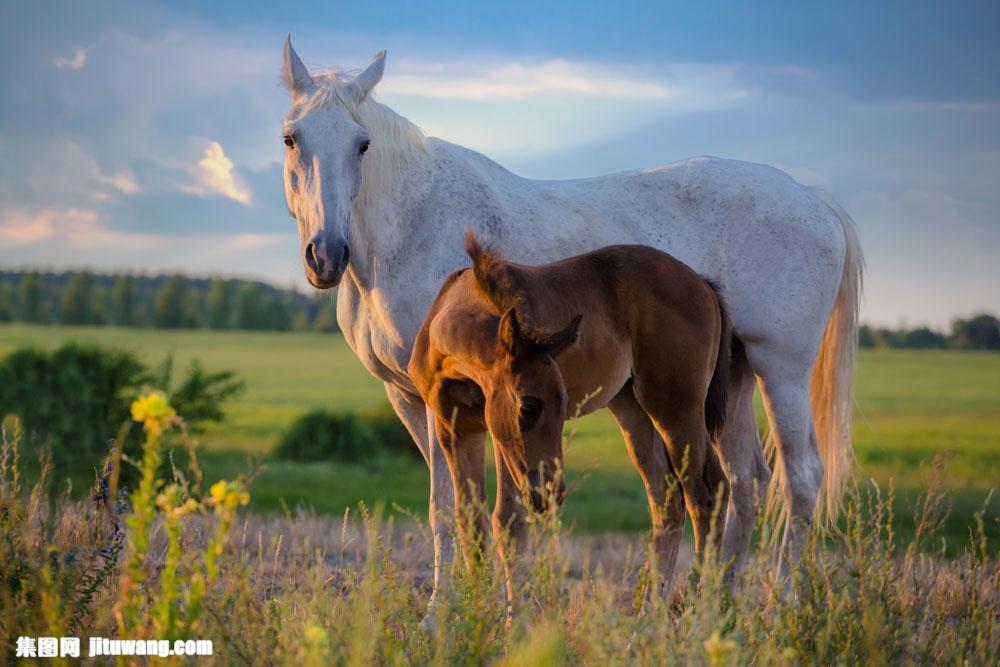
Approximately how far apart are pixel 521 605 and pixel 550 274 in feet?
6.20

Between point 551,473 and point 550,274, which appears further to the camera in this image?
point 550,274

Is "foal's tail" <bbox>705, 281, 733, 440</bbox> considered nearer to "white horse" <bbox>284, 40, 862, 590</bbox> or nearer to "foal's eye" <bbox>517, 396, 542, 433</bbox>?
"white horse" <bbox>284, 40, 862, 590</bbox>

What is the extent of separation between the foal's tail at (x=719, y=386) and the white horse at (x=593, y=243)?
11.5 inches

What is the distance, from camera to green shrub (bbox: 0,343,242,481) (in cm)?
1409

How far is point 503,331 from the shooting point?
12.5 feet

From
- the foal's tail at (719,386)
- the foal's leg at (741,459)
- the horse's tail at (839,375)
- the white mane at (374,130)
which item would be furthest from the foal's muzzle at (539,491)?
the horse's tail at (839,375)

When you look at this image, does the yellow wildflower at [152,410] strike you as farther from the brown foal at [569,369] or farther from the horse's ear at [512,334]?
the horse's ear at [512,334]

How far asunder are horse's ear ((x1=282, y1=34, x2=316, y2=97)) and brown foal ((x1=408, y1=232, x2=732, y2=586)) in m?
1.63

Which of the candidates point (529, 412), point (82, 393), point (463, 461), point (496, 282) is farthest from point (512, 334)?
point (82, 393)

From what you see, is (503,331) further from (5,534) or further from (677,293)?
(5,534)

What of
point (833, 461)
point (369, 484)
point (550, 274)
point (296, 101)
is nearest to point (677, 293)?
point (550, 274)

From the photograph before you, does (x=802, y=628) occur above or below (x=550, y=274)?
below

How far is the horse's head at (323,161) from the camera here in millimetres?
5207

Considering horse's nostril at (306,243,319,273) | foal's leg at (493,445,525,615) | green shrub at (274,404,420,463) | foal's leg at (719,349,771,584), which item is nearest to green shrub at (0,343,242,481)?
green shrub at (274,404,420,463)
